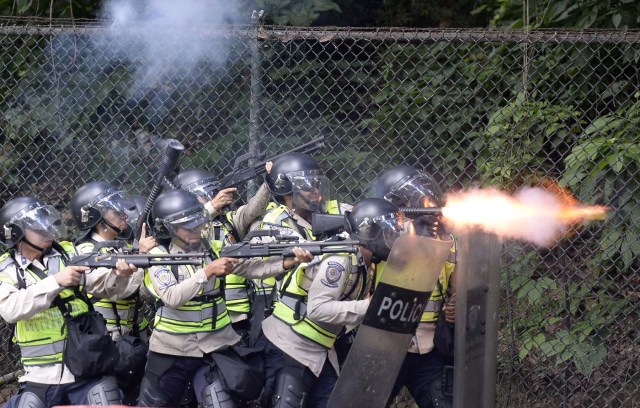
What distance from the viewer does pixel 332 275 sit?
5.67m

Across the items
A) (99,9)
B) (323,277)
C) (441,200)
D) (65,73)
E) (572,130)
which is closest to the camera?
(323,277)

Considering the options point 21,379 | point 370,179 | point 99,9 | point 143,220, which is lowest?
point 21,379

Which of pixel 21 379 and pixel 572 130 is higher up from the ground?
pixel 572 130

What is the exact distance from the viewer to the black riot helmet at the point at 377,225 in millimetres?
5648

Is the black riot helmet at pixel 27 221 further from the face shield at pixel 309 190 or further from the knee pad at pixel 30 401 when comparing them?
the face shield at pixel 309 190

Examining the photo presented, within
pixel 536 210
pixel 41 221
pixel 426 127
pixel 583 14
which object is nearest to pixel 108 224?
pixel 41 221

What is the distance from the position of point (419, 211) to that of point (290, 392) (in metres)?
1.25

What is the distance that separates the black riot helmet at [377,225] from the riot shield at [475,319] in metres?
1.77

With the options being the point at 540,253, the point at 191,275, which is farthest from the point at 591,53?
the point at 191,275

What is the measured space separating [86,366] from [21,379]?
0.45 m

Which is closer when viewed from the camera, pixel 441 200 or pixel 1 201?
→ pixel 441 200

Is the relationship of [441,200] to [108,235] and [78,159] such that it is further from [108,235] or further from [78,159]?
[78,159]

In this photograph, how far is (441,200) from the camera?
616 centimetres

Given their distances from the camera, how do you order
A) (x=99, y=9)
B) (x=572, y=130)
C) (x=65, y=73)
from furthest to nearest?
(x=99, y=9)
(x=65, y=73)
(x=572, y=130)
